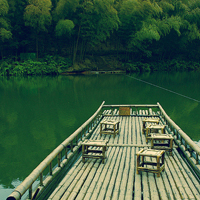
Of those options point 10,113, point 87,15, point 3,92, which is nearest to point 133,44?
point 87,15

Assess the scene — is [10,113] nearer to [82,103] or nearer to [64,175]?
[82,103]

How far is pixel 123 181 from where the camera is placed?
13.6ft

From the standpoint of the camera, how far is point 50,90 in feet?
59.9

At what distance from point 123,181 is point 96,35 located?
30.0m

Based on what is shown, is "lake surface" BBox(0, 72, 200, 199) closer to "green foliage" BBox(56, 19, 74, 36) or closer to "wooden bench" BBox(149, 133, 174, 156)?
"wooden bench" BBox(149, 133, 174, 156)

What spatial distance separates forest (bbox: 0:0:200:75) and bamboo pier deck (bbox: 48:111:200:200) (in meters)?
26.0

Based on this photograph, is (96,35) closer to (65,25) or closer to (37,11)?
(65,25)

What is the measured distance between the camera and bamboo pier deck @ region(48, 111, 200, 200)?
3.70 metres

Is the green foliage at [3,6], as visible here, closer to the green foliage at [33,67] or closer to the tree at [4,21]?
the tree at [4,21]

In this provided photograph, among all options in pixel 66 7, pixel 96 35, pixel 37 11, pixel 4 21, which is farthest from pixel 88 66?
pixel 4 21

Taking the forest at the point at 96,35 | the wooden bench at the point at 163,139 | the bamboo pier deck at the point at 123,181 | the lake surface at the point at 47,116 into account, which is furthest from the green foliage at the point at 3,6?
the wooden bench at the point at 163,139

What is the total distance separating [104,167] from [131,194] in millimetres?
1110

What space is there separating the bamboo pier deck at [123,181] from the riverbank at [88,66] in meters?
26.5

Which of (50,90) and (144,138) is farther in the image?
(50,90)
